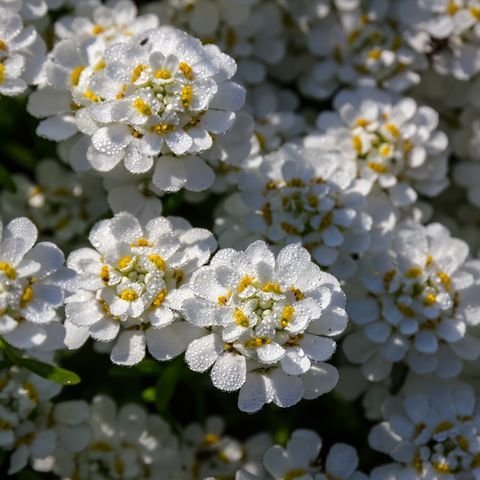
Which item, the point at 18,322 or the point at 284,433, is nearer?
the point at 18,322

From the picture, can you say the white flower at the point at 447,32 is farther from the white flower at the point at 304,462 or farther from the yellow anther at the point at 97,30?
the white flower at the point at 304,462

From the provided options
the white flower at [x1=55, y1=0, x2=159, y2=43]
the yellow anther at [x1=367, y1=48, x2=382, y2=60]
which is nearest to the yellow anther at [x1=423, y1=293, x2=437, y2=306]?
the yellow anther at [x1=367, y1=48, x2=382, y2=60]

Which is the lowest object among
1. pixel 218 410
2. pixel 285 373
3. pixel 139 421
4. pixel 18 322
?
pixel 218 410

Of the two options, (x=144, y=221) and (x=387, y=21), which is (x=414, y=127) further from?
(x=144, y=221)

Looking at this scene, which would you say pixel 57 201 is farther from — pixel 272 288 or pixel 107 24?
pixel 272 288

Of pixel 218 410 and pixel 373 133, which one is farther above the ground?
pixel 373 133

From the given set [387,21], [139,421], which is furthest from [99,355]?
[387,21]

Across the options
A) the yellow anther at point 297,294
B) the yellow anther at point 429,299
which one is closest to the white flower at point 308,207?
the yellow anther at point 429,299
